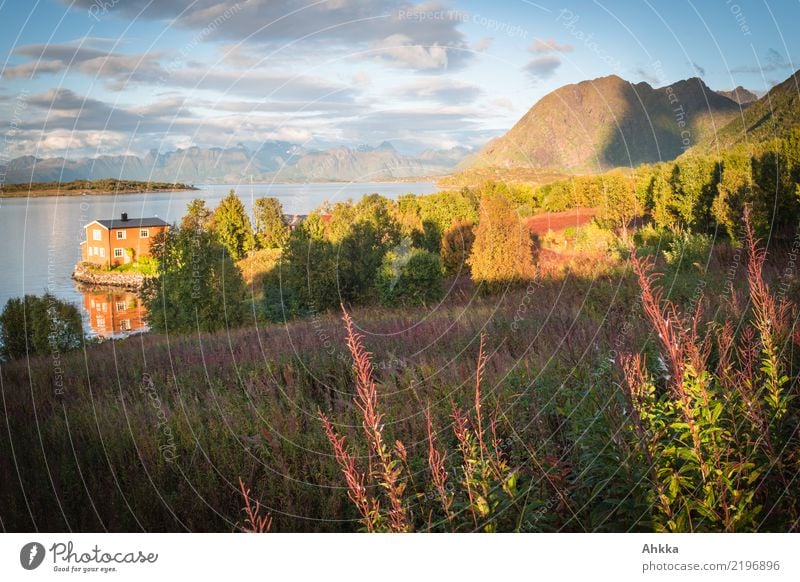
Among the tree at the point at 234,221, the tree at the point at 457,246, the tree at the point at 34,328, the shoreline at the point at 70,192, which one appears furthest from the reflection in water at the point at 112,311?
the shoreline at the point at 70,192

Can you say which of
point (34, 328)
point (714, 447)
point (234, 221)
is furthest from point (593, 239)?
point (714, 447)

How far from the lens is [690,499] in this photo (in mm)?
2768

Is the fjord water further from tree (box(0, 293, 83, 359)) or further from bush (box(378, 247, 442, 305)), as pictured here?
bush (box(378, 247, 442, 305))

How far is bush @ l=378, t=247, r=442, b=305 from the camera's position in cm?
1652

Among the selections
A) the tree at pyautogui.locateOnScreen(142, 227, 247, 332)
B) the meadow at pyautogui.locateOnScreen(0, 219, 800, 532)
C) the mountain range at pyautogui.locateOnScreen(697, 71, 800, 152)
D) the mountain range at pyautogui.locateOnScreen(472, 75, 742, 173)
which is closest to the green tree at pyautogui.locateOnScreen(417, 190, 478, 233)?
the tree at pyautogui.locateOnScreen(142, 227, 247, 332)

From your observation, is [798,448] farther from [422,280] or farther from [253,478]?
[422,280]

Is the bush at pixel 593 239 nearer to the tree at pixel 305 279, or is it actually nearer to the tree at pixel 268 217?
the tree at pixel 305 279

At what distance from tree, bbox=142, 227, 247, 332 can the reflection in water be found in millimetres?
3997

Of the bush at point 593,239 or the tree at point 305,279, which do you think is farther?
the bush at point 593,239

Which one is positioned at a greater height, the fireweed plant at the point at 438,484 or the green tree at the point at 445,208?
the green tree at the point at 445,208

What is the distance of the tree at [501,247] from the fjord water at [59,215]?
9120 millimetres

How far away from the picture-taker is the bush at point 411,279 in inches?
650

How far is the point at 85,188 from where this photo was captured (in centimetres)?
495

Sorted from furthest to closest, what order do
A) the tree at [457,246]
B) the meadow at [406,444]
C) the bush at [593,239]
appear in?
1. the tree at [457,246]
2. the bush at [593,239]
3. the meadow at [406,444]
